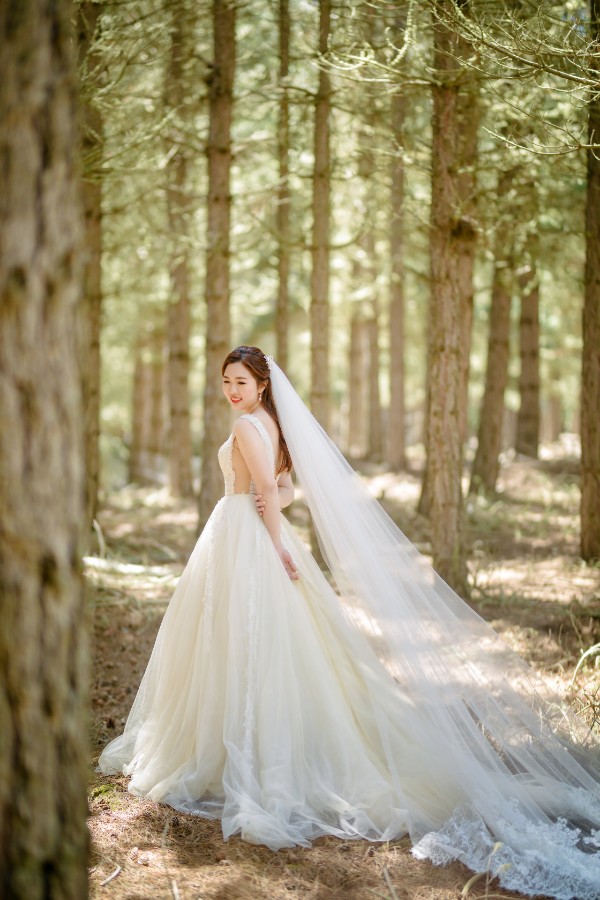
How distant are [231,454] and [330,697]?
4.92 feet

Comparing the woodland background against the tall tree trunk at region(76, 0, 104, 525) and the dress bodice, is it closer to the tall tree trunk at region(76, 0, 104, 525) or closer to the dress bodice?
the tall tree trunk at region(76, 0, 104, 525)

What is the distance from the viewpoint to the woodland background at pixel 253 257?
2289 millimetres

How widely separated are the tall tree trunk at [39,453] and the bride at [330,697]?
166 cm

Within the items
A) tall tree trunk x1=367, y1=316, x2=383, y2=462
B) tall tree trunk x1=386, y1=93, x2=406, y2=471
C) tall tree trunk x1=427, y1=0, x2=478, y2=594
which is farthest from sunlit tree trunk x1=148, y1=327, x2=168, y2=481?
tall tree trunk x1=427, y1=0, x2=478, y2=594

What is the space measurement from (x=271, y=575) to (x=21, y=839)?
90.0 inches

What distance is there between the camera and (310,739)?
4164 mm

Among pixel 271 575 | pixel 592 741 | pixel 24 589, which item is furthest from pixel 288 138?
pixel 24 589

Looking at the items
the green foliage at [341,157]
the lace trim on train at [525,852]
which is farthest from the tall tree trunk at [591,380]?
the lace trim on train at [525,852]

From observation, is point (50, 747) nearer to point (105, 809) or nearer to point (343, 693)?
point (105, 809)

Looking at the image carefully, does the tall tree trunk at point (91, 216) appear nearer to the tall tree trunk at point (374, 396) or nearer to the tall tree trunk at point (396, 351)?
the tall tree trunk at point (396, 351)

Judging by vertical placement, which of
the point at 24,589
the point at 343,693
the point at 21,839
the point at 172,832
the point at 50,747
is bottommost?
the point at 172,832

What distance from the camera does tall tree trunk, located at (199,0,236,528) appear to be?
9.18 meters

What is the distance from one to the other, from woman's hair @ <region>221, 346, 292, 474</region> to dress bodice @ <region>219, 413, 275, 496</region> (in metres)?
0.15

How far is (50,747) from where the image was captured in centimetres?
234
